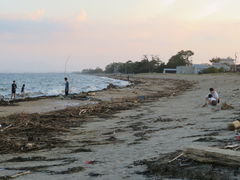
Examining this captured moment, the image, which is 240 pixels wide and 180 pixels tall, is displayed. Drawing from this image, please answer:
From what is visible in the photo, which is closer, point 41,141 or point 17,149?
point 17,149

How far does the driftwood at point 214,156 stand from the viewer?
425 cm

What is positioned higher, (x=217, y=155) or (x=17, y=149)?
(x=217, y=155)

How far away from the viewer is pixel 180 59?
13650cm

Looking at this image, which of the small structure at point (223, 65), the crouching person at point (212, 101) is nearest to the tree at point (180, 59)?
the small structure at point (223, 65)

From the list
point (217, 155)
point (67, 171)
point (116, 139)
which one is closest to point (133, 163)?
point (67, 171)

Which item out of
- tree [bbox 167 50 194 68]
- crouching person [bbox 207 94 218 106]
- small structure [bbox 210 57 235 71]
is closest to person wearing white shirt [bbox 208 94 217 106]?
crouching person [bbox 207 94 218 106]

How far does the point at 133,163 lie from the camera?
5148 millimetres

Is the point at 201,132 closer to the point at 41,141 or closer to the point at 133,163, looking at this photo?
the point at 133,163

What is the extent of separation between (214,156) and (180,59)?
444 feet

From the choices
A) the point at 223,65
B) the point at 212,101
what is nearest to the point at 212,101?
the point at 212,101

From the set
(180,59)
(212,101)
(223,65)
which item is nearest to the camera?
(212,101)

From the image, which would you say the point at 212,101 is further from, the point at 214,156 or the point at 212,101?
the point at 214,156

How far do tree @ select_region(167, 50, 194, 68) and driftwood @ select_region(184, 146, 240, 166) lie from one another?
130m

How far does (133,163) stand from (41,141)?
3.70m
